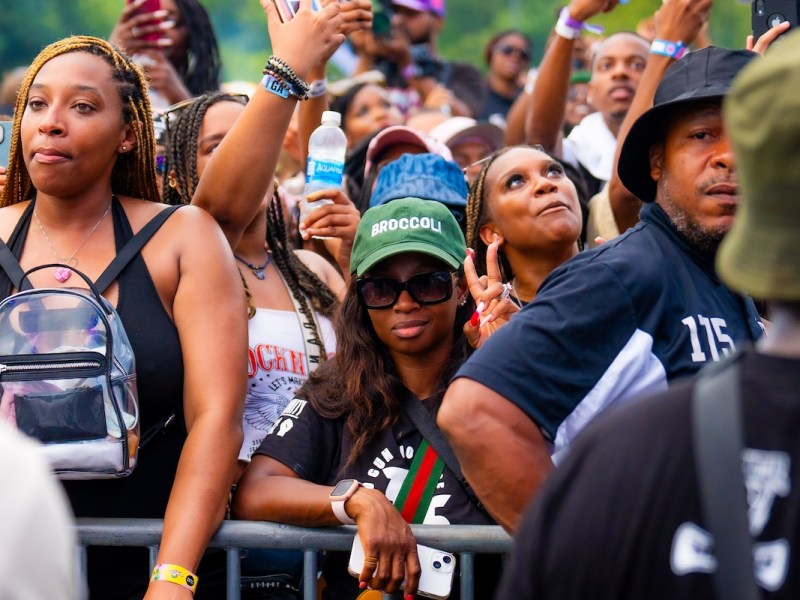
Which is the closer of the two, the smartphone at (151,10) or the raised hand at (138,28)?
the raised hand at (138,28)

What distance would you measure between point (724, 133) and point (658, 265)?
19.3 inches

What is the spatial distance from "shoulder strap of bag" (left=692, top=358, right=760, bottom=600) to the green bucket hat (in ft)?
0.52

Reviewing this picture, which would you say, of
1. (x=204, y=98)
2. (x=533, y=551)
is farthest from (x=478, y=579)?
(x=204, y=98)

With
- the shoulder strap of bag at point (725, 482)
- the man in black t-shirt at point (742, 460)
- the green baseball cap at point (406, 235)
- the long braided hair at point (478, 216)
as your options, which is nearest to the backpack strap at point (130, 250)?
the green baseball cap at point (406, 235)

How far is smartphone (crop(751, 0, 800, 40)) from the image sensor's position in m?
4.09

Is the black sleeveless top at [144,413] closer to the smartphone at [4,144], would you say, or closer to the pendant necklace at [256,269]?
the pendant necklace at [256,269]

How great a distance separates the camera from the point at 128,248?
12.1 feet

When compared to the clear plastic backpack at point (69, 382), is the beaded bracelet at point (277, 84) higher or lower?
higher

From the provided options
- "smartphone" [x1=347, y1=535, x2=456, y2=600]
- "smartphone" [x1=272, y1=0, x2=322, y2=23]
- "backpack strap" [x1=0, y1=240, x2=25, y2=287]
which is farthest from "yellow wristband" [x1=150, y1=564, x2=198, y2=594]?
"smartphone" [x1=272, y1=0, x2=322, y2=23]

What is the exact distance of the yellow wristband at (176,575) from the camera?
3.36 meters

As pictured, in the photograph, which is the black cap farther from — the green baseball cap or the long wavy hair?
the long wavy hair

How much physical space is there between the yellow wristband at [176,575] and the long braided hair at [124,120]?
1233 mm

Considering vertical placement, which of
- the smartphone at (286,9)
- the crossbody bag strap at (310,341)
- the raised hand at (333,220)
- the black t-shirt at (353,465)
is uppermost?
the smartphone at (286,9)

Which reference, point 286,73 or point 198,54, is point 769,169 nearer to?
point 286,73
